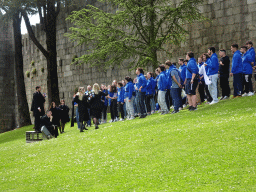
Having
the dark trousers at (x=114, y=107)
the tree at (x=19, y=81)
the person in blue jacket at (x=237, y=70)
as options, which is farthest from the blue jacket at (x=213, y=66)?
the tree at (x=19, y=81)

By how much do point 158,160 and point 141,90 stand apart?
859 centimetres

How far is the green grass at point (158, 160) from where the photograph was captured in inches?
250

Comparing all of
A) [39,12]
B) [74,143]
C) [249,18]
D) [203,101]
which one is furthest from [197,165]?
[39,12]

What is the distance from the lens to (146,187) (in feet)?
21.0

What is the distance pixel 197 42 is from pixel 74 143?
33.2 ft

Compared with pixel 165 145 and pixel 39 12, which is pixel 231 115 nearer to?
pixel 165 145

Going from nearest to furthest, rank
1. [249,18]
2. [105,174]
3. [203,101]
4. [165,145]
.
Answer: [105,174] < [165,145] < [203,101] < [249,18]

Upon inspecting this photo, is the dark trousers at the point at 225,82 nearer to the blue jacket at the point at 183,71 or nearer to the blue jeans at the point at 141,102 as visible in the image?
the blue jacket at the point at 183,71

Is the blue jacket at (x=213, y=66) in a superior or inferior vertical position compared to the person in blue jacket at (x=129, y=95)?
superior

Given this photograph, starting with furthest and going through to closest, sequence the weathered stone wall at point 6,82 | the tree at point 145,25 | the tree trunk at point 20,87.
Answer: the weathered stone wall at point 6,82
the tree trunk at point 20,87
the tree at point 145,25

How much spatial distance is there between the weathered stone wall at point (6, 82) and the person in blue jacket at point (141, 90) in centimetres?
2801

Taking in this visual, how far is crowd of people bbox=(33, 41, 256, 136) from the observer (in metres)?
13.4

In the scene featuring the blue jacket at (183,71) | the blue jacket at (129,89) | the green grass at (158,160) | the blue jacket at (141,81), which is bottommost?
the green grass at (158,160)

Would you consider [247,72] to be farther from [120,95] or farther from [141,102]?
[120,95]
